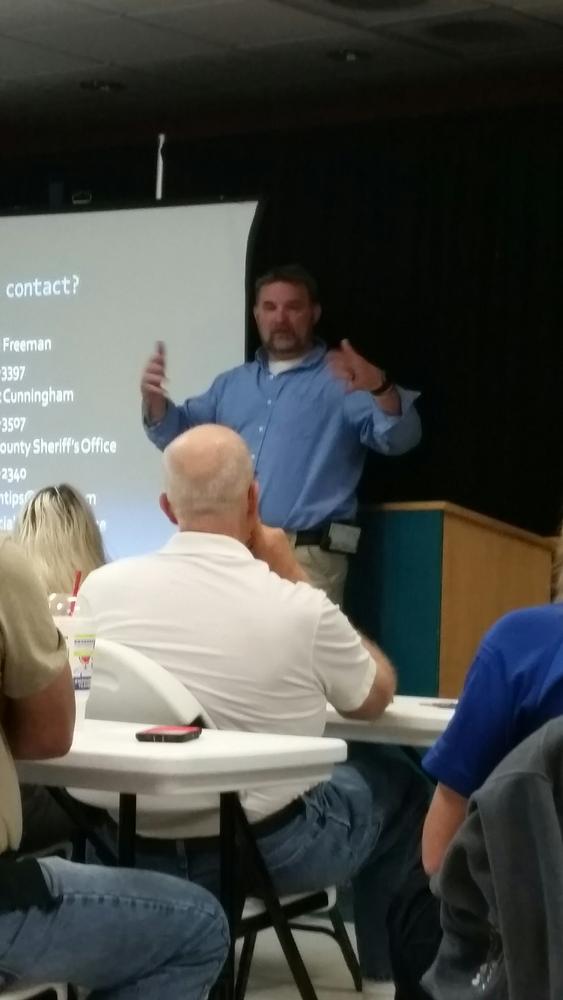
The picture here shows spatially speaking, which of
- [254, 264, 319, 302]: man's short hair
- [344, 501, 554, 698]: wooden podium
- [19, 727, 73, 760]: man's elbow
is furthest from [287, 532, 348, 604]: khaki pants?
[19, 727, 73, 760]: man's elbow

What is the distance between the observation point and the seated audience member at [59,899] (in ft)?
5.97

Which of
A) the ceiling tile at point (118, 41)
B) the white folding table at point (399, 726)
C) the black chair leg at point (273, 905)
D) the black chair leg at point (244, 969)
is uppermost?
the ceiling tile at point (118, 41)

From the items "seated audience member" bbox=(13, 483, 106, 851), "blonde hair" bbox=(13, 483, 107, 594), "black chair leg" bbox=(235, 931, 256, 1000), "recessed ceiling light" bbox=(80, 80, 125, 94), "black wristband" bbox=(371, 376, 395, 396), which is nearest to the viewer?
"black chair leg" bbox=(235, 931, 256, 1000)

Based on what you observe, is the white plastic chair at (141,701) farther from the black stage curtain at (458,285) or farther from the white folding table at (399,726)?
the black stage curtain at (458,285)

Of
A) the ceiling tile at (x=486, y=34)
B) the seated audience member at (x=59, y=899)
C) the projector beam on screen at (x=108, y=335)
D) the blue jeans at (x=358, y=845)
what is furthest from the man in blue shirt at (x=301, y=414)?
the seated audience member at (x=59, y=899)

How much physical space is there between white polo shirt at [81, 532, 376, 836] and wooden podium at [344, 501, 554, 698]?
238 centimetres

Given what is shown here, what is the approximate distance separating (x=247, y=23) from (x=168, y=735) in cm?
381

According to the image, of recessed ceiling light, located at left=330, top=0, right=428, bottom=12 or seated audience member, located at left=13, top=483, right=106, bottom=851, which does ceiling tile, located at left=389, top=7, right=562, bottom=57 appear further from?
seated audience member, located at left=13, top=483, right=106, bottom=851

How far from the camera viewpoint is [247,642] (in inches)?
100

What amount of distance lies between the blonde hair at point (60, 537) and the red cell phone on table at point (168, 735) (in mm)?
1004

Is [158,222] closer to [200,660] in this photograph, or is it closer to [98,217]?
[98,217]

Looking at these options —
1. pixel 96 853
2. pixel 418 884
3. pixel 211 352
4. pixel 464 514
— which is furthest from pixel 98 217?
pixel 418 884

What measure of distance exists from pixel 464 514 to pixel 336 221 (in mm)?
1538

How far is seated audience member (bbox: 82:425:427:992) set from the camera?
8.38 feet
